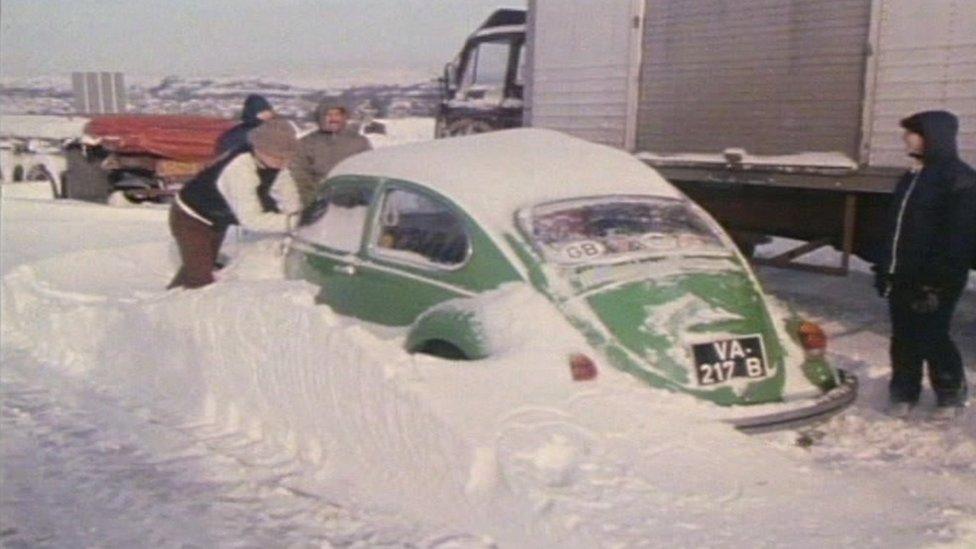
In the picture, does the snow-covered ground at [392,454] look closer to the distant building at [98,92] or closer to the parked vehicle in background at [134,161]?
the parked vehicle in background at [134,161]

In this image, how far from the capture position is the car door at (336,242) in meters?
5.71

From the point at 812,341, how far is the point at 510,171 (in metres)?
1.87

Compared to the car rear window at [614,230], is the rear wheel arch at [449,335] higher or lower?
lower

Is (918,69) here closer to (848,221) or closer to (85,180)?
(848,221)

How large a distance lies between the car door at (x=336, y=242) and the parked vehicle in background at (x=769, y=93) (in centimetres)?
406

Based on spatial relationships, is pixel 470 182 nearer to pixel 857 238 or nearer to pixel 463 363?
pixel 463 363

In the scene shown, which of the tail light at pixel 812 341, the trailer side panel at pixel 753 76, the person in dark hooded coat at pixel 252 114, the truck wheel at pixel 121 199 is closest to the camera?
the tail light at pixel 812 341

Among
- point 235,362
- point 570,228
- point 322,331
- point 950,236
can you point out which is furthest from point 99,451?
point 950,236

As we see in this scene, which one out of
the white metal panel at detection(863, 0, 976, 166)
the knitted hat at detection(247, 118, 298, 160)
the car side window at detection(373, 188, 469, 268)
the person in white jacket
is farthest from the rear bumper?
the knitted hat at detection(247, 118, 298, 160)

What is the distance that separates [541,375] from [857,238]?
16.7 ft

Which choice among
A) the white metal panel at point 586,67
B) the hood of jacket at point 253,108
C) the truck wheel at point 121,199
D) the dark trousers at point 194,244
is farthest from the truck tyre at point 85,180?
the dark trousers at point 194,244

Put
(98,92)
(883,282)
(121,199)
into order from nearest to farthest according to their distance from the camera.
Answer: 1. (883,282)
2. (121,199)
3. (98,92)

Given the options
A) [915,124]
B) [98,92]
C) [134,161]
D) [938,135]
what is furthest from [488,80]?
[98,92]

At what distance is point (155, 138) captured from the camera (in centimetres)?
2111
